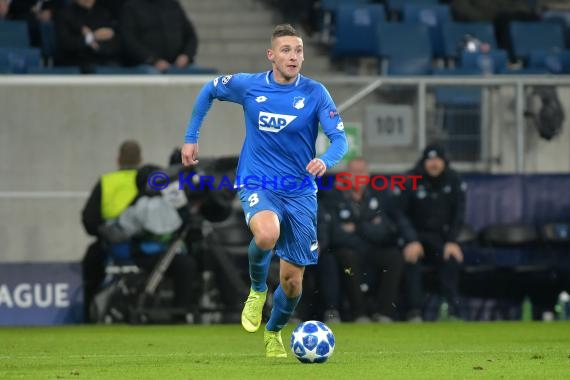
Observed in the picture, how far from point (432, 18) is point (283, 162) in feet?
33.7

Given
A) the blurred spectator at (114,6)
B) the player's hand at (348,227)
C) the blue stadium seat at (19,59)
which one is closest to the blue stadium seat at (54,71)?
the blue stadium seat at (19,59)

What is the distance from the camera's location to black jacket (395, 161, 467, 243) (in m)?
15.3

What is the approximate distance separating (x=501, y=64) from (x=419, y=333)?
611 centimetres

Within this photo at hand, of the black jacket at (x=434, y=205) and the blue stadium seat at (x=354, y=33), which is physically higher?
the blue stadium seat at (x=354, y=33)

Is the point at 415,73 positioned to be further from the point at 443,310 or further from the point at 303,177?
the point at 303,177

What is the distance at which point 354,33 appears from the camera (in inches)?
747

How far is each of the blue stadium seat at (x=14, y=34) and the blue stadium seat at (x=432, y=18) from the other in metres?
4.98

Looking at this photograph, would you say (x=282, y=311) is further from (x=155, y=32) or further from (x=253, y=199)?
(x=155, y=32)

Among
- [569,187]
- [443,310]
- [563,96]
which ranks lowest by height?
[443,310]

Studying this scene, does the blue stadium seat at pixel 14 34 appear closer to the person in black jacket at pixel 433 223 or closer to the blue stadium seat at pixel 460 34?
the person in black jacket at pixel 433 223

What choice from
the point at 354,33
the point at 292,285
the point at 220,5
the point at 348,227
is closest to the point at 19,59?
the point at 348,227

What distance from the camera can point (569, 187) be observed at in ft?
51.8

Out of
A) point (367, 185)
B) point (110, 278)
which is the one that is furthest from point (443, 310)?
point (110, 278)

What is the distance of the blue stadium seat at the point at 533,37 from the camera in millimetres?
19516
